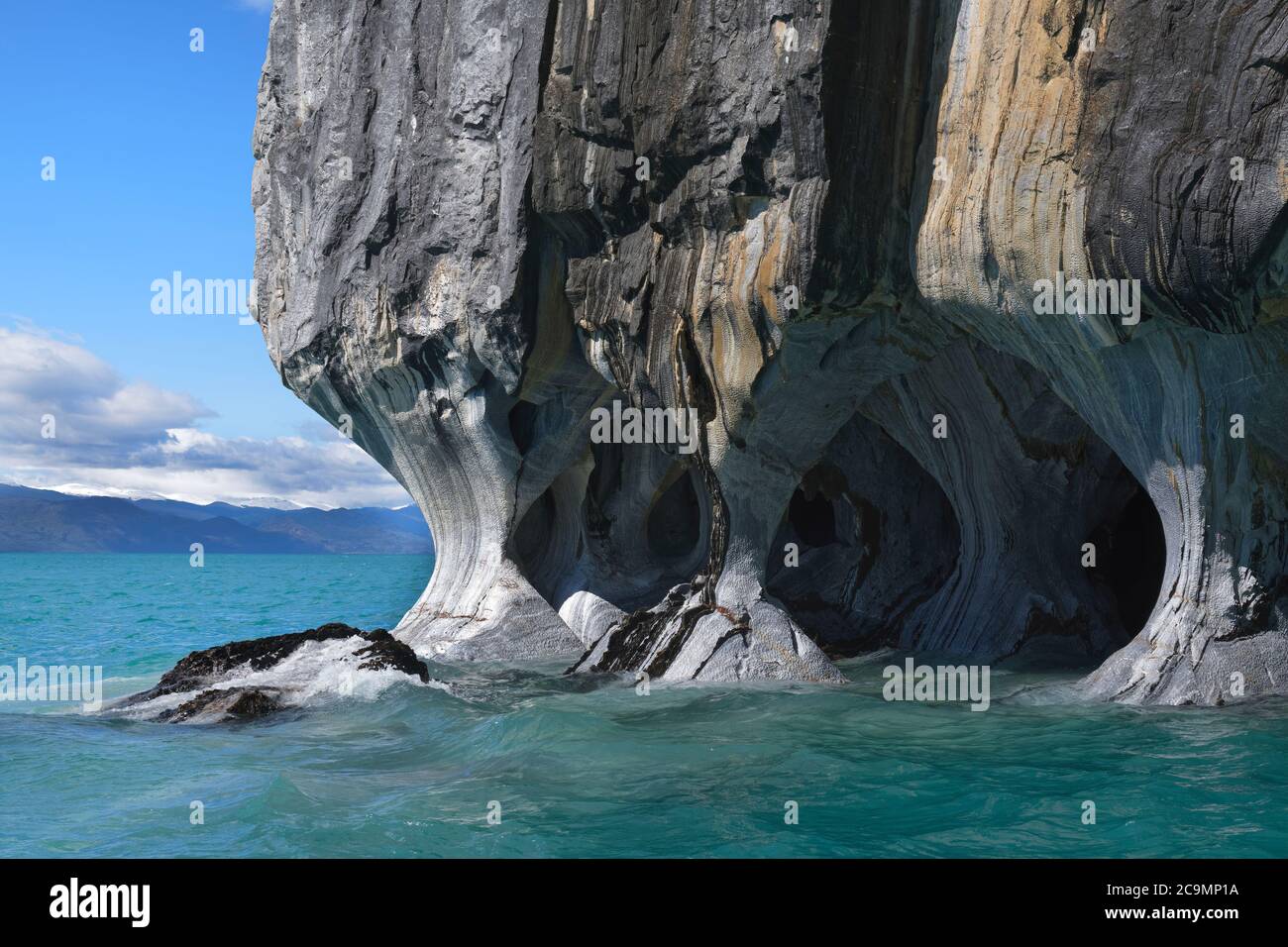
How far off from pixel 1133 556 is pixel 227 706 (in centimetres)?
1138

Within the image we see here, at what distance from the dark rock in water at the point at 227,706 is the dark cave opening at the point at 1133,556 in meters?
10.2

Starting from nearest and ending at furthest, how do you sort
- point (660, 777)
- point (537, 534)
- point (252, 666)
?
1. point (660, 777)
2. point (252, 666)
3. point (537, 534)

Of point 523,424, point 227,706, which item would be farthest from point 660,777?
point 523,424

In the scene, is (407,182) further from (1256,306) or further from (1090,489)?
(1256,306)

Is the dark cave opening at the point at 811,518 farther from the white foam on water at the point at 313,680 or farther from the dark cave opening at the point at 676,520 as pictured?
the white foam on water at the point at 313,680

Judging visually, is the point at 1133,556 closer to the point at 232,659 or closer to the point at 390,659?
the point at 390,659

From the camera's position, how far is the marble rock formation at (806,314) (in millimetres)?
9867

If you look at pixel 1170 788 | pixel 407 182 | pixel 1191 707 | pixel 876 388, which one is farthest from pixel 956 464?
pixel 407 182

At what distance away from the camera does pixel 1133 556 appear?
15.9 metres

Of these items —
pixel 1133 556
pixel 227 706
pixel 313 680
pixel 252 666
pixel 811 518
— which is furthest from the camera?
pixel 811 518

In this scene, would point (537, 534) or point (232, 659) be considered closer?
point (232, 659)

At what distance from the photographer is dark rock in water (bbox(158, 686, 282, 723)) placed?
12.5 meters

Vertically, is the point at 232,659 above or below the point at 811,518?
below

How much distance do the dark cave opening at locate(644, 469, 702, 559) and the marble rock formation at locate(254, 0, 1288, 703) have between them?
0.07 m
